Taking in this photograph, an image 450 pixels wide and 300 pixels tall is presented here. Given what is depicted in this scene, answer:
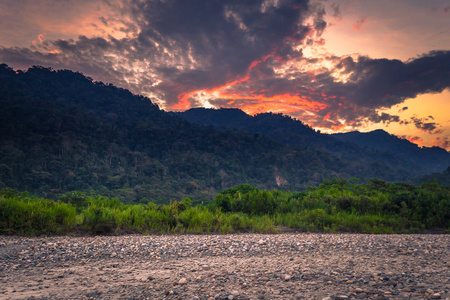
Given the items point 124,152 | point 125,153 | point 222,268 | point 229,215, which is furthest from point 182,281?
point 124,152

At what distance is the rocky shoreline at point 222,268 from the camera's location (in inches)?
150

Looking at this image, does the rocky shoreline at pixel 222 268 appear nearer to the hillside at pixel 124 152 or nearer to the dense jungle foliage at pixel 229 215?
the dense jungle foliage at pixel 229 215

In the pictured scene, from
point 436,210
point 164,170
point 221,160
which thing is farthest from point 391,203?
point 221,160

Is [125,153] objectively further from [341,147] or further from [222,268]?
[341,147]

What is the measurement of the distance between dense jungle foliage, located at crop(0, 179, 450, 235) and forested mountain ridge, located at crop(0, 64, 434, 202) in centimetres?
5547

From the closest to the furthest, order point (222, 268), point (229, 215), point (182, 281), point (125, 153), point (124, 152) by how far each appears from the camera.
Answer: point (182, 281), point (222, 268), point (229, 215), point (125, 153), point (124, 152)

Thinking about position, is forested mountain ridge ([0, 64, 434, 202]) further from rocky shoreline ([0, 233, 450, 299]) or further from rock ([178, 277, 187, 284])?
rock ([178, 277, 187, 284])

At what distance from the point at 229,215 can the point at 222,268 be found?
5.41 metres

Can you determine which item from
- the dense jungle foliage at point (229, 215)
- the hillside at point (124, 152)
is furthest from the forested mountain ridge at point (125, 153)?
the dense jungle foliage at point (229, 215)

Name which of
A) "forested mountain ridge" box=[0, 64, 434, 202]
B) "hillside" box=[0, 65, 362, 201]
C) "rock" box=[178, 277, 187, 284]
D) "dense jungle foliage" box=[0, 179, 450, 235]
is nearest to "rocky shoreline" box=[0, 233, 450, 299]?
"rock" box=[178, 277, 187, 284]

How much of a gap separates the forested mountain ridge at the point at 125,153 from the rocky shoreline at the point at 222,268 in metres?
59.7

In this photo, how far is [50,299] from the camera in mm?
3645

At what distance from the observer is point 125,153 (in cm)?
9662

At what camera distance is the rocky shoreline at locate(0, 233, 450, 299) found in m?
3.81
